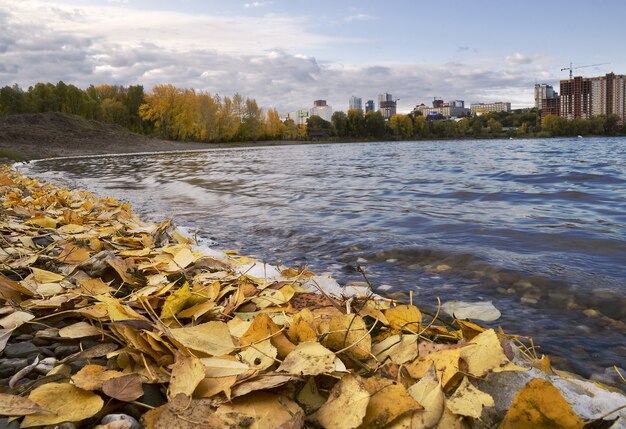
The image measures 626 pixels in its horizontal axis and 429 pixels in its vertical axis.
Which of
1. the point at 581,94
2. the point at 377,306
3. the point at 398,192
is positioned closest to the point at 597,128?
the point at 581,94

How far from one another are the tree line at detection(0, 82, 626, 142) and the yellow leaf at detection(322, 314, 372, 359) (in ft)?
202

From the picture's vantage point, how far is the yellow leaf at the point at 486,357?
1067 mm

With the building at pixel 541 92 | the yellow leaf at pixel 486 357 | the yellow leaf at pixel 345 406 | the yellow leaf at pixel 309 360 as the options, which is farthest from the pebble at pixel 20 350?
the building at pixel 541 92

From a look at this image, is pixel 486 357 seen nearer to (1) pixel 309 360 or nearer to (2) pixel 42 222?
(1) pixel 309 360

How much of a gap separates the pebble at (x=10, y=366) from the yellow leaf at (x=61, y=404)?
0.22 meters

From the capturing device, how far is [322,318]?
54.7 inches

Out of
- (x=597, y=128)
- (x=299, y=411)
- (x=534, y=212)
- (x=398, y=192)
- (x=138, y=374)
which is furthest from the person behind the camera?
(x=597, y=128)

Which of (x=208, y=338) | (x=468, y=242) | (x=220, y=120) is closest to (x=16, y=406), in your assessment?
(x=208, y=338)

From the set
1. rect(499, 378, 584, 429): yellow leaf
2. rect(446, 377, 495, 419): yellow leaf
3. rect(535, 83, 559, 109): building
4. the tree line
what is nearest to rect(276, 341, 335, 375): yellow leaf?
rect(446, 377, 495, 419): yellow leaf

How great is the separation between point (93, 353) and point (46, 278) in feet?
2.61

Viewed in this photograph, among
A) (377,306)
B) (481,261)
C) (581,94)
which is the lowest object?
(481,261)

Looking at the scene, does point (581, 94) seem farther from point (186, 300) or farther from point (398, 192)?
point (186, 300)

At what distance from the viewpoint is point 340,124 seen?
280ft

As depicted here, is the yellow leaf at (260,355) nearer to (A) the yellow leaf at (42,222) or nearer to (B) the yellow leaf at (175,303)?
(B) the yellow leaf at (175,303)
